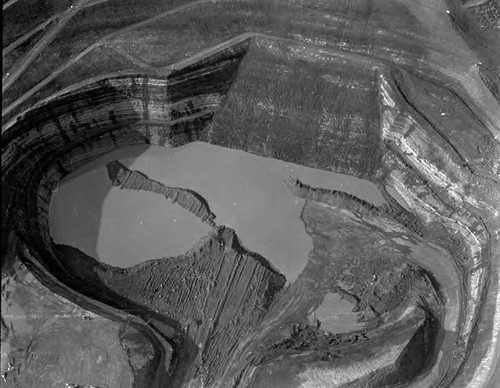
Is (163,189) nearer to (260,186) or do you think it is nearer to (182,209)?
(182,209)

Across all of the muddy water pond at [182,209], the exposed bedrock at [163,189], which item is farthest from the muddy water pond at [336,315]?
the exposed bedrock at [163,189]

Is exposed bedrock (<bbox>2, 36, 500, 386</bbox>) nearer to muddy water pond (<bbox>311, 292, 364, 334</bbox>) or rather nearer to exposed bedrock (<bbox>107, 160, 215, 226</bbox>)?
exposed bedrock (<bbox>107, 160, 215, 226</bbox>)

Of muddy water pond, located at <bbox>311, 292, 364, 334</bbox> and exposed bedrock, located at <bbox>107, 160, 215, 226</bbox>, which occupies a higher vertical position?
exposed bedrock, located at <bbox>107, 160, 215, 226</bbox>

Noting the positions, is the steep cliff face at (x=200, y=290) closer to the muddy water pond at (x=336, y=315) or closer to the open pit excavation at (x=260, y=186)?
the open pit excavation at (x=260, y=186)

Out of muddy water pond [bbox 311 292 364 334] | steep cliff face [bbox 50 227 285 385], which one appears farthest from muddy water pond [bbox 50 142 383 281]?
muddy water pond [bbox 311 292 364 334]

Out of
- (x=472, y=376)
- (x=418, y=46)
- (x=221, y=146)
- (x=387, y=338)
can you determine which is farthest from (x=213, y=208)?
(x=472, y=376)

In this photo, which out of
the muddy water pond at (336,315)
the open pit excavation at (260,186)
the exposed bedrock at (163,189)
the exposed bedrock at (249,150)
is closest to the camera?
the open pit excavation at (260,186)
